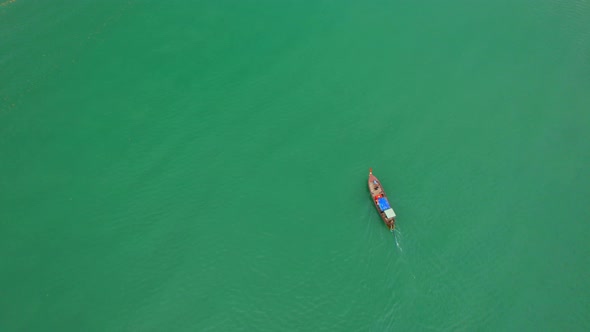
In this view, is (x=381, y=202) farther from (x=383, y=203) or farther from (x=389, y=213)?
(x=389, y=213)

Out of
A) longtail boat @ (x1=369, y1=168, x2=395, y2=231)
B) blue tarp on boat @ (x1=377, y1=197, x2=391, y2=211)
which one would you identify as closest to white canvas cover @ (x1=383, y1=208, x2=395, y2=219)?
longtail boat @ (x1=369, y1=168, x2=395, y2=231)

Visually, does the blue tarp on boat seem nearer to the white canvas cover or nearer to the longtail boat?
the longtail boat

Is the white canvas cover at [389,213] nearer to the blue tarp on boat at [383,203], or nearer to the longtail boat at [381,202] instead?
the longtail boat at [381,202]

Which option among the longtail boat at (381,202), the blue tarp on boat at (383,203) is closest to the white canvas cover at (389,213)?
the longtail boat at (381,202)

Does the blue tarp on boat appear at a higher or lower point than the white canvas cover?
higher

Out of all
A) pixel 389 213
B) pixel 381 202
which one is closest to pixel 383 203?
pixel 381 202

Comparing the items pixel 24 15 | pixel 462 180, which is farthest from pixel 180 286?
pixel 24 15

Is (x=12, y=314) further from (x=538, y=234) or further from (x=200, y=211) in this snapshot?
(x=538, y=234)

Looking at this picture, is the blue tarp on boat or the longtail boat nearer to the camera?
the longtail boat
